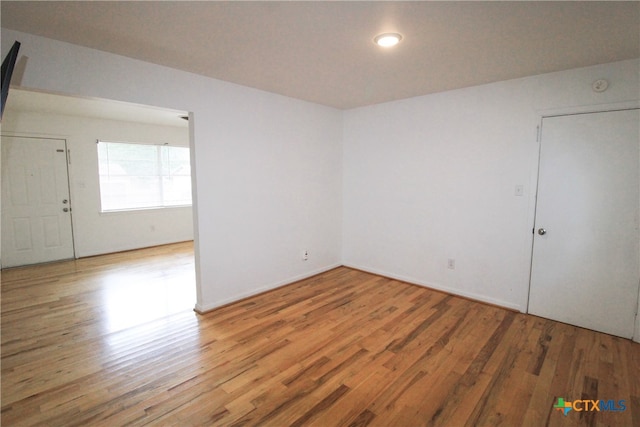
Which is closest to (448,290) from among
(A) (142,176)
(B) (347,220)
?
(B) (347,220)

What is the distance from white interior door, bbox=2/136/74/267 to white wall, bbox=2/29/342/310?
3876mm

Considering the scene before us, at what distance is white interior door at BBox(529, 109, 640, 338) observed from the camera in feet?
8.87

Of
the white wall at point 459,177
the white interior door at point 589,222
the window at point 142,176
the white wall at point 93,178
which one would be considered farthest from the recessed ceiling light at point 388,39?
the white wall at point 93,178

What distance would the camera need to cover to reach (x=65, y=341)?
271 centimetres

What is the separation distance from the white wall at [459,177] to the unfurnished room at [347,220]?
0.02 metres

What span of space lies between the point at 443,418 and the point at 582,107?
3.01 meters

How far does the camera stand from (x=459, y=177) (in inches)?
144

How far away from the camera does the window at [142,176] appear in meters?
5.95

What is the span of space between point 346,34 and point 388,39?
1.03ft

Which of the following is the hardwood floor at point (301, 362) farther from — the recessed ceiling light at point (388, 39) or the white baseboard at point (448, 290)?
the recessed ceiling light at point (388, 39)

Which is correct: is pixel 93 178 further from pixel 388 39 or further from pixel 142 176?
pixel 388 39

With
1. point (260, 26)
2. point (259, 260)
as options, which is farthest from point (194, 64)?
point (259, 260)

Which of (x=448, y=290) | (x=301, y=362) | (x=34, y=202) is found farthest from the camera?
(x=34, y=202)

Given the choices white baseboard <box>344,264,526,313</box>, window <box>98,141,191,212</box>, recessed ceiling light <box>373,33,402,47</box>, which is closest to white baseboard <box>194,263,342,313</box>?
white baseboard <box>344,264,526,313</box>
